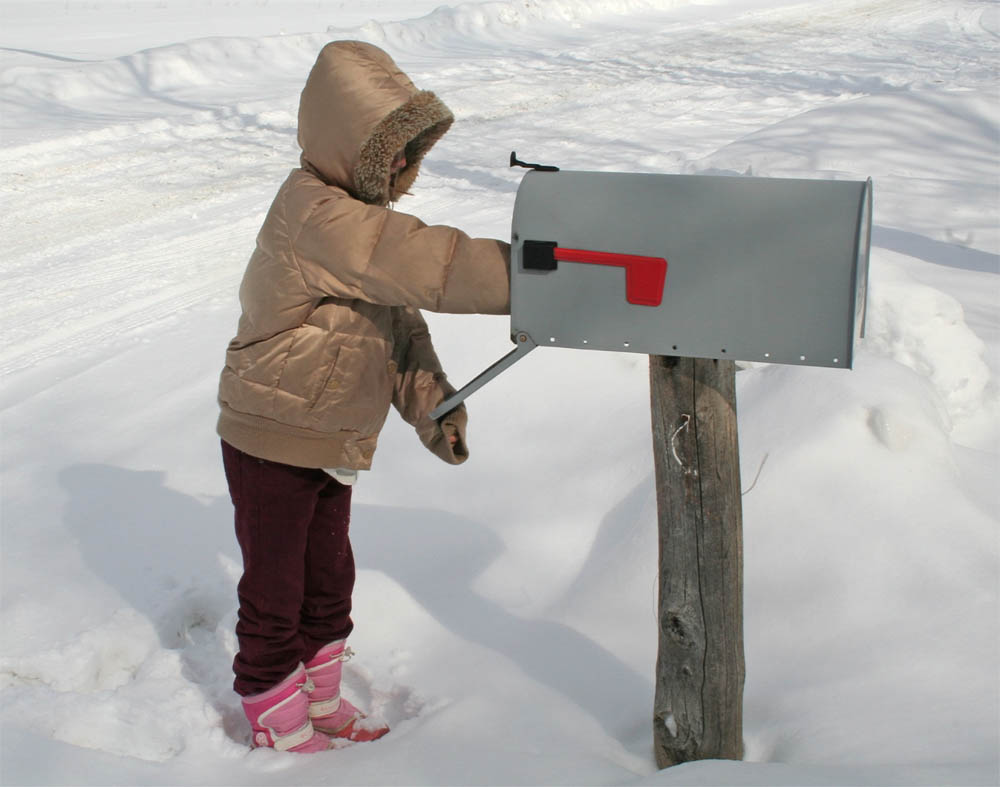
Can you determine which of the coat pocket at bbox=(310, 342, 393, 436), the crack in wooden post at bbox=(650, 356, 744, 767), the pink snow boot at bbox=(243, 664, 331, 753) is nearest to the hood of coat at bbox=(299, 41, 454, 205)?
the coat pocket at bbox=(310, 342, 393, 436)

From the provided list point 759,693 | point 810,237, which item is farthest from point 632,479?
point 810,237

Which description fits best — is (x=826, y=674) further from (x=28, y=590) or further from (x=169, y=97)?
(x=169, y=97)

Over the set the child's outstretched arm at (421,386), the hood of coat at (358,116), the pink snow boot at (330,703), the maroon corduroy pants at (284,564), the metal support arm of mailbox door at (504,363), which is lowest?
the pink snow boot at (330,703)

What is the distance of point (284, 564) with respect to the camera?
225 centimetres

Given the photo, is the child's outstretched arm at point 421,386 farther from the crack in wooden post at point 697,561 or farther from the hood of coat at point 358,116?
the crack in wooden post at point 697,561

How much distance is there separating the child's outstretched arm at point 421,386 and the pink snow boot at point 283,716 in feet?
2.18

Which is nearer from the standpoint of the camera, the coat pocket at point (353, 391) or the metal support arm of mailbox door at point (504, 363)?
the metal support arm of mailbox door at point (504, 363)

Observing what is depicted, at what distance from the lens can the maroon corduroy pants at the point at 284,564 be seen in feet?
7.21

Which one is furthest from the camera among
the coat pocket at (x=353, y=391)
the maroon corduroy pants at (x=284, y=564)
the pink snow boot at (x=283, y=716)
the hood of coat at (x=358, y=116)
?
the pink snow boot at (x=283, y=716)

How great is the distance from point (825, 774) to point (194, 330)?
11.7 ft

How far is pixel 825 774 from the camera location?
1854 mm

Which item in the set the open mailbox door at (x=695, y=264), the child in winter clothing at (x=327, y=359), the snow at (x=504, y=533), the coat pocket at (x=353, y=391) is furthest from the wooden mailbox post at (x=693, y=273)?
the snow at (x=504, y=533)

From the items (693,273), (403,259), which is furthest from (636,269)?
(403,259)

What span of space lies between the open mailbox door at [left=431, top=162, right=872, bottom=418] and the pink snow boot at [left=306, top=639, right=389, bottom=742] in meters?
1.16
